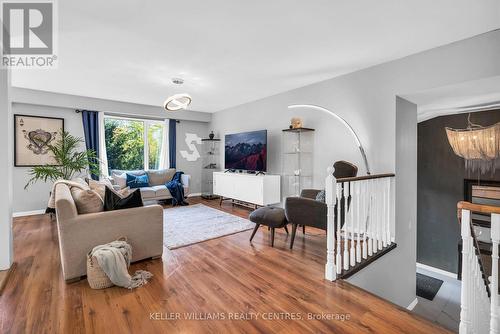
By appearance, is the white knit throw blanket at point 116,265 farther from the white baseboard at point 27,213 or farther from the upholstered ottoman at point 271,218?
the white baseboard at point 27,213

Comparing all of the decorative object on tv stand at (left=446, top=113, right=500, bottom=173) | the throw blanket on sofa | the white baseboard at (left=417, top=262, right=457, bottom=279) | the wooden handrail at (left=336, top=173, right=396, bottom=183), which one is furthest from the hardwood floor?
the white baseboard at (left=417, top=262, right=457, bottom=279)

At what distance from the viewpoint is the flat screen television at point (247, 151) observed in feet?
16.6

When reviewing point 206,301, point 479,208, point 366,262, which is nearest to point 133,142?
point 206,301

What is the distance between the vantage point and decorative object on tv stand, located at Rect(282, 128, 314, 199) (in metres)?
4.34

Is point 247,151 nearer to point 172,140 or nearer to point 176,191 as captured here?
point 176,191

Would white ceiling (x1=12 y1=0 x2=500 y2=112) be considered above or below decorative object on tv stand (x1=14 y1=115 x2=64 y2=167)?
above

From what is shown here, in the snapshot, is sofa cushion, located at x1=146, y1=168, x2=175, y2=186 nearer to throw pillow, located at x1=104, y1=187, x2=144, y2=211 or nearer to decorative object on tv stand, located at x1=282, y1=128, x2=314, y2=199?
decorative object on tv stand, located at x1=282, y1=128, x2=314, y2=199

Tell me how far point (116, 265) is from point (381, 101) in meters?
3.72

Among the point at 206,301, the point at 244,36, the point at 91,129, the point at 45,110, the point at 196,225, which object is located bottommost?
the point at 206,301

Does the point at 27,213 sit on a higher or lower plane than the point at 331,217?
lower

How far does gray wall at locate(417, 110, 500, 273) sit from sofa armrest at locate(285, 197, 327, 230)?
3878 millimetres

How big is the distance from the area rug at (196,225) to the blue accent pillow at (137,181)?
1056 mm

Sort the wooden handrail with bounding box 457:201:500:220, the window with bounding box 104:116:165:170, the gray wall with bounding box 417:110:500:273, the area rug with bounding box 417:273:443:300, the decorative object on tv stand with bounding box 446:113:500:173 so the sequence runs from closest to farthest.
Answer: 1. the wooden handrail with bounding box 457:201:500:220
2. the decorative object on tv stand with bounding box 446:113:500:173
3. the area rug with bounding box 417:273:443:300
4. the gray wall with bounding box 417:110:500:273
5. the window with bounding box 104:116:165:170

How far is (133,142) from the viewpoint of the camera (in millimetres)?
6180
